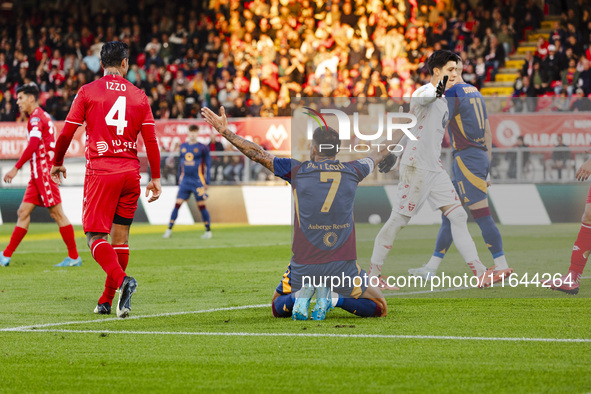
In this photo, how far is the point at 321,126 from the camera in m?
7.76

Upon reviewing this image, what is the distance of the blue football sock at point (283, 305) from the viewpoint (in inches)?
304

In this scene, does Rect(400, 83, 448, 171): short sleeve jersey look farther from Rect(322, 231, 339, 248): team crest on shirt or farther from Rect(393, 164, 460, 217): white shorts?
Rect(322, 231, 339, 248): team crest on shirt

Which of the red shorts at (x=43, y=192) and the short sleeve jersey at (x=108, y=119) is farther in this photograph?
the red shorts at (x=43, y=192)

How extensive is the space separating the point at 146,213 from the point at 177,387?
1760cm

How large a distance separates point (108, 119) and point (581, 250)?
444 cm

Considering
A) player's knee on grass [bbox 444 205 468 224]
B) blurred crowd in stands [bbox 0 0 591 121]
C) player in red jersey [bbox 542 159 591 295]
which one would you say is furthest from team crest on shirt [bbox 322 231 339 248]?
blurred crowd in stands [bbox 0 0 591 121]

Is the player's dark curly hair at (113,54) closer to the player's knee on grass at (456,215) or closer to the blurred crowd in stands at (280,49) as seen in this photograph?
the player's knee on grass at (456,215)

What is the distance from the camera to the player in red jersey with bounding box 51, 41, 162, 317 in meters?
7.98

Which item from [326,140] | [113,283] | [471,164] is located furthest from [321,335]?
[471,164]

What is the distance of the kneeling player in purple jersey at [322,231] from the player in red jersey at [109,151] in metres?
0.80

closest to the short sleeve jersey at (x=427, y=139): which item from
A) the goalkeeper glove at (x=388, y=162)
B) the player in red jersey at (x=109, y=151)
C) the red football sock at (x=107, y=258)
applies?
the goalkeeper glove at (x=388, y=162)

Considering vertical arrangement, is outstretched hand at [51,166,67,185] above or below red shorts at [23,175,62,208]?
above

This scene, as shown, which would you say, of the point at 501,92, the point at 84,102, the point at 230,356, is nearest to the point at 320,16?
the point at 501,92

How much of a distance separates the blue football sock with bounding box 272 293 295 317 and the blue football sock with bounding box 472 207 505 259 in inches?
123
